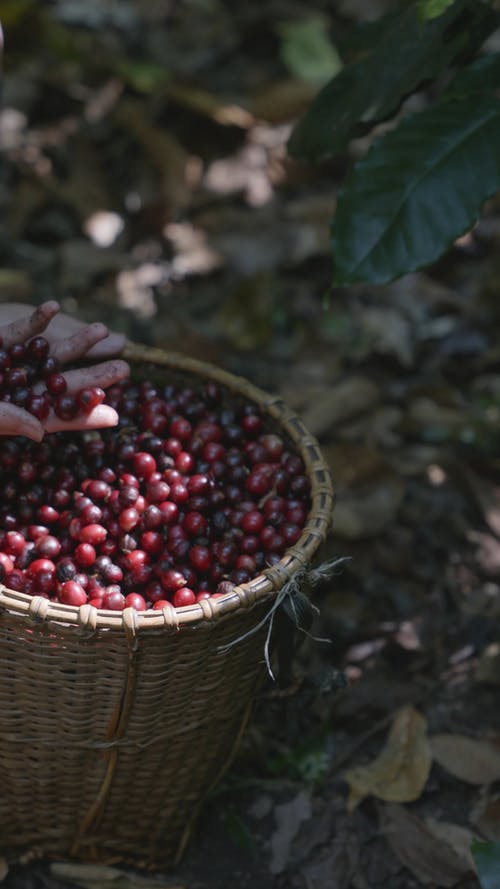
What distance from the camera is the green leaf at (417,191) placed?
6.03 ft

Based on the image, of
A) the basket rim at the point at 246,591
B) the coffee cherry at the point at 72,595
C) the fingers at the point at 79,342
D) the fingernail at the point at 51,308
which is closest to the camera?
the basket rim at the point at 246,591

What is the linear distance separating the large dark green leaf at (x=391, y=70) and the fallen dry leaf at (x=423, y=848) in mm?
1506

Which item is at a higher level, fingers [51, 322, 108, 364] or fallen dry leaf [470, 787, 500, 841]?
fingers [51, 322, 108, 364]

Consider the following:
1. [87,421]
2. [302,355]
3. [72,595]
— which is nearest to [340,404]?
[302,355]

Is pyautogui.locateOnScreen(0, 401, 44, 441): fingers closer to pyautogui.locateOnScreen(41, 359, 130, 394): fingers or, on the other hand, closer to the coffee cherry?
pyautogui.locateOnScreen(41, 359, 130, 394): fingers

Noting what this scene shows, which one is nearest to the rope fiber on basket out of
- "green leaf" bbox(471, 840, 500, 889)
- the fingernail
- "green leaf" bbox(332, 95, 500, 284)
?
"green leaf" bbox(471, 840, 500, 889)

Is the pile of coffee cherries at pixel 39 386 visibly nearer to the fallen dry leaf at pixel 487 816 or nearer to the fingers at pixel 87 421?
the fingers at pixel 87 421

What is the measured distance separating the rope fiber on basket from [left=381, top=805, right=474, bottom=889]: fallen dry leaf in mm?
636

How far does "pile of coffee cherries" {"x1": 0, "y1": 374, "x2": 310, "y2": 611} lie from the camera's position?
5.66 ft

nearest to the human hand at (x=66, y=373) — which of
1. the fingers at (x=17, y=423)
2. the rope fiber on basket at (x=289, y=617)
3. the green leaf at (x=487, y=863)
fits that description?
the fingers at (x=17, y=423)

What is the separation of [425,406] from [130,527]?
1.53m

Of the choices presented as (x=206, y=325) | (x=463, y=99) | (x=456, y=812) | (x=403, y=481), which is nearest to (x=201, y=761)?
(x=456, y=812)

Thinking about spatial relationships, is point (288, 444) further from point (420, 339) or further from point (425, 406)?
point (420, 339)

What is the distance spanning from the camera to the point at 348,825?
2139mm
